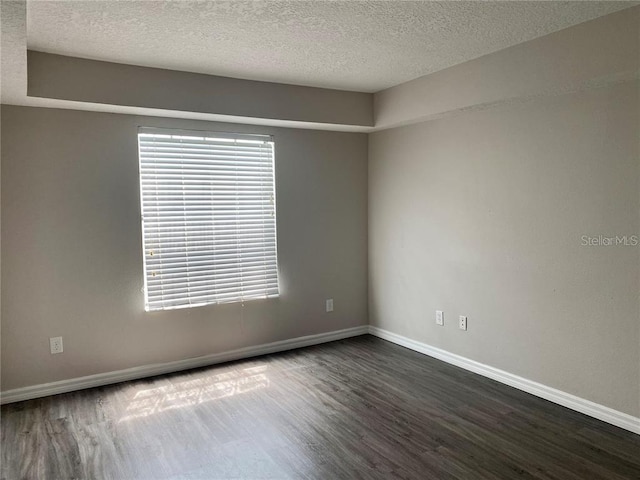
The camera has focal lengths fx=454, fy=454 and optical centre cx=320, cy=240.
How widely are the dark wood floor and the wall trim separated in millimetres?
66

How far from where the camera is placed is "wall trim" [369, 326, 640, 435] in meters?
2.81

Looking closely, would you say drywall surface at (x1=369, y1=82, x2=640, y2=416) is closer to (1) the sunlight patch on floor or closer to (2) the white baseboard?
(2) the white baseboard

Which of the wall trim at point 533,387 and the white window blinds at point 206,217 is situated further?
the white window blinds at point 206,217

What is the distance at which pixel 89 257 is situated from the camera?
3.49 metres

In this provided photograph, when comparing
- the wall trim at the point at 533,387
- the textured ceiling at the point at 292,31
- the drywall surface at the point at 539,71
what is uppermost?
the textured ceiling at the point at 292,31

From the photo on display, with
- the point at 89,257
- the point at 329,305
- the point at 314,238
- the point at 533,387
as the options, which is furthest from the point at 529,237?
the point at 89,257

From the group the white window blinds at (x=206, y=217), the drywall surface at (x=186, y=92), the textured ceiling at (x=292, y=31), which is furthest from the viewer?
the white window blinds at (x=206, y=217)

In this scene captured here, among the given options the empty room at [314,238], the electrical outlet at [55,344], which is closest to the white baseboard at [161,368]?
the empty room at [314,238]

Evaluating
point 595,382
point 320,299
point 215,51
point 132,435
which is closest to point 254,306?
point 320,299

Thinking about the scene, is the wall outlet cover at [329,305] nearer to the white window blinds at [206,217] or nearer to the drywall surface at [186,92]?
the white window blinds at [206,217]

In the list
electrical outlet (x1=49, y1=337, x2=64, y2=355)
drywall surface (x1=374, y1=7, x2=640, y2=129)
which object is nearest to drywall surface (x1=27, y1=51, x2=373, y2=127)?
drywall surface (x1=374, y1=7, x2=640, y2=129)

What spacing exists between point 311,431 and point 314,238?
2.09 metres

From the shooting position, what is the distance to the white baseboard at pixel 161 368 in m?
3.32

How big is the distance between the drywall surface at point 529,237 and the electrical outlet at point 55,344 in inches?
116
